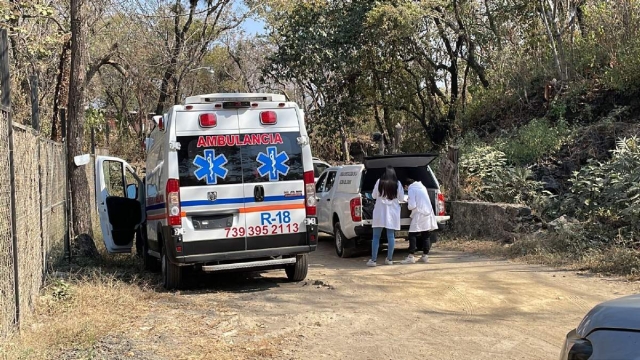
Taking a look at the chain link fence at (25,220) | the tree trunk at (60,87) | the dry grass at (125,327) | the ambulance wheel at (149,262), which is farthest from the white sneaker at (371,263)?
the tree trunk at (60,87)

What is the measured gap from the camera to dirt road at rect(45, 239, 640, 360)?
20.4ft

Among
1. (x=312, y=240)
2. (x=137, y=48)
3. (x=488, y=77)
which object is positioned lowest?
(x=312, y=240)

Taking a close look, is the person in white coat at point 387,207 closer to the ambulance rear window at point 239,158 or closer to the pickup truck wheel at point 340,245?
the pickup truck wheel at point 340,245

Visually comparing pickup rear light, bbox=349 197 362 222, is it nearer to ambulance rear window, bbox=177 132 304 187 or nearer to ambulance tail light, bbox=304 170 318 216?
ambulance tail light, bbox=304 170 318 216

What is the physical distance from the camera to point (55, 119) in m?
15.4

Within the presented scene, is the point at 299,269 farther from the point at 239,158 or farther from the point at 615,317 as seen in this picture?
the point at 615,317

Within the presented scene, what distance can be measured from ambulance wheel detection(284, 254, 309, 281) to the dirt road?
172 millimetres

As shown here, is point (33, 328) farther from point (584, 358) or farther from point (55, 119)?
point (55, 119)

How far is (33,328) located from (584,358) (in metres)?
5.52

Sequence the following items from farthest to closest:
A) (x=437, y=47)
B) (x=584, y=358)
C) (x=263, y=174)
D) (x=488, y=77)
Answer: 1. (x=437, y=47)
2. (x=488, y=77)
3. (x=263, y=174)
4. (x=584, y=358)

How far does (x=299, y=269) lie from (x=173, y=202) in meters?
2.20

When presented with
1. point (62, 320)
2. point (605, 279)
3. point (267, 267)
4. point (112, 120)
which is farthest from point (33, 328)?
point (112, 120)

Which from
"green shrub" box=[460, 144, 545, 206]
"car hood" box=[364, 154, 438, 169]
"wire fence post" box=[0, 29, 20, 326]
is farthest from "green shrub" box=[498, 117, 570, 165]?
"wire fence post" box=[0, 29, 20, 326]

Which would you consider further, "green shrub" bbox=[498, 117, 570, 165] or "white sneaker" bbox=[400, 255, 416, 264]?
"green shrub" bbox=[498, 117, 570, 165]
